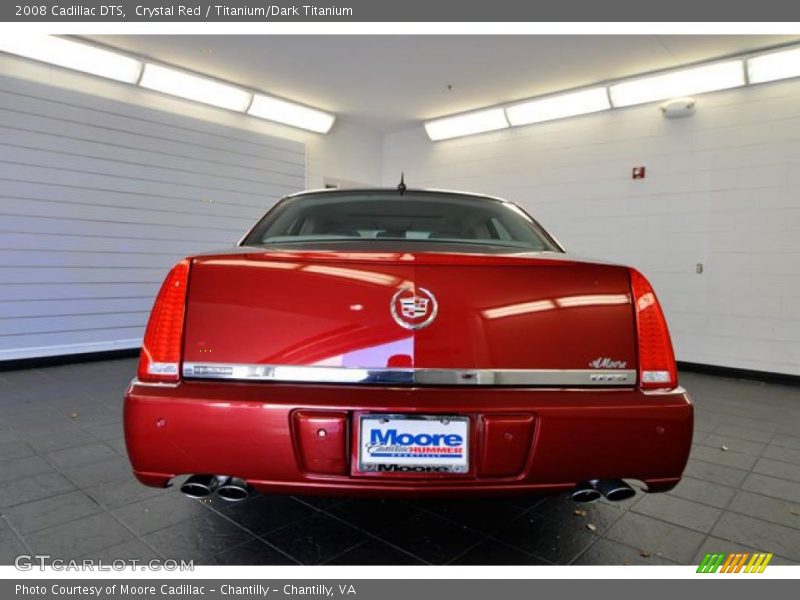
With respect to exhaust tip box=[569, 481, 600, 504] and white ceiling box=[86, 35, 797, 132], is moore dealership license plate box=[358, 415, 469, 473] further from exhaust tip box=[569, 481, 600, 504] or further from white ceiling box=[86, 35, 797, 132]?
white ceiling box=[86, 35, 797, 132]

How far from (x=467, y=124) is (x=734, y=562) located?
5979mm

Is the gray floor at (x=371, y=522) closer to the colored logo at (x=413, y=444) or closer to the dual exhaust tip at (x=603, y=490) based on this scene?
the dual exhaust tip at (x=603, y=490)

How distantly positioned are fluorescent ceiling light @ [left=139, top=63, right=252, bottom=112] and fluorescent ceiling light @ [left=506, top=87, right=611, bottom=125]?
3.36 m

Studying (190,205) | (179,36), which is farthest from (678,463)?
(190,205)

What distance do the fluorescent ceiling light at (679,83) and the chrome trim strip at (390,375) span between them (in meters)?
5.01

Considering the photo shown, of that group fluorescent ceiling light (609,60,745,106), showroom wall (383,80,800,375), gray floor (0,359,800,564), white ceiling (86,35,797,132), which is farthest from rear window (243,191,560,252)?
fluorescent ceiling light (609,60,745,106)

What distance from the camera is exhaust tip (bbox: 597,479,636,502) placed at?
128 centimetres

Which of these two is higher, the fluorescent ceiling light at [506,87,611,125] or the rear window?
the fluorescent ceiling light at [506,87,611,125]

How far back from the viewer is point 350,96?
5.95m

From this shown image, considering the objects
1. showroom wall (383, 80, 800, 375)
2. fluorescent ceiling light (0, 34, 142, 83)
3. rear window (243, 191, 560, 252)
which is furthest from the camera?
showroom wall (383, 80, 800, 375)

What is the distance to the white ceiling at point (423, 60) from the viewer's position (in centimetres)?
436

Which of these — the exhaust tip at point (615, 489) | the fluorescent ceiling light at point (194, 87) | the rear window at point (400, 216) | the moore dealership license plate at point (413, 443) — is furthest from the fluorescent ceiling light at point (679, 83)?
the moore dealership license plate at point (413, 443)

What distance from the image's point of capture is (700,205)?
5070 millimetres
